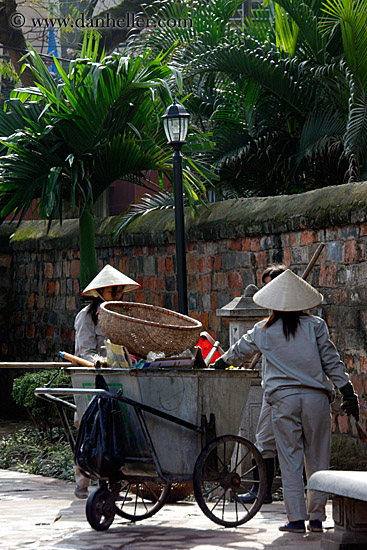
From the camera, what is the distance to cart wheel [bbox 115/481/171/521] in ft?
20.8

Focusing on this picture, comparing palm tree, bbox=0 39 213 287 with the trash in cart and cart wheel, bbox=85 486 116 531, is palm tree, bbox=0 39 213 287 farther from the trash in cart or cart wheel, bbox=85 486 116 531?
cart wheel, bbox=85 486 116 531

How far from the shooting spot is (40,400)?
35.2ft

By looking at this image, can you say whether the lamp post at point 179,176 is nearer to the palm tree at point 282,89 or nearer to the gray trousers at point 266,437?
the palm tree at point 282,89

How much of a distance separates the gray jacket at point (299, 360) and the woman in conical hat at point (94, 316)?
1.62 metres

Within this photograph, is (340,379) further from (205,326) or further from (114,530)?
(205,326)

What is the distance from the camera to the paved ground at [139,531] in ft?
18.2

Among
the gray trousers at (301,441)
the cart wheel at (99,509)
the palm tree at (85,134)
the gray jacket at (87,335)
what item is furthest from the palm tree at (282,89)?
the cart wheel at (99,509)

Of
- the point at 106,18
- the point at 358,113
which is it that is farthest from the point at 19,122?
the point at 106,18

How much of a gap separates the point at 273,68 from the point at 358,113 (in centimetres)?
161

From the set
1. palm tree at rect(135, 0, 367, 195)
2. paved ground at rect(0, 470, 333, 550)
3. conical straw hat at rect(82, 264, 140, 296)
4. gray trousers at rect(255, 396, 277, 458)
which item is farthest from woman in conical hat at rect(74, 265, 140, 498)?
palm tree at rect(135, 0, 367, 195)

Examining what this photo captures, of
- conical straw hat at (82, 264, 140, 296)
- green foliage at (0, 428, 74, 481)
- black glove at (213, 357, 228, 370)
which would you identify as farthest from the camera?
green foliage at (0, 428, 74, 481)

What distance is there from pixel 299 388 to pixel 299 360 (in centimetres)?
16

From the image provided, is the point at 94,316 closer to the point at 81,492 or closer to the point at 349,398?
the point at 81,492

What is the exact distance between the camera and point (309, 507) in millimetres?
5980
